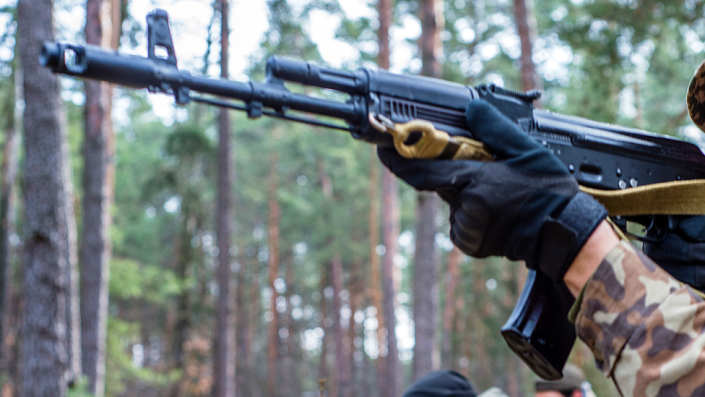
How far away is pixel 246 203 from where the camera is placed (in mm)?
34031

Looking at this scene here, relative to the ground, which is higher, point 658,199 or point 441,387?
point 658,199

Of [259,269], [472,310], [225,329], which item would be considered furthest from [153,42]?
[259,269]

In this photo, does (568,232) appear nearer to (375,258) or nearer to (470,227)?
(470,227)

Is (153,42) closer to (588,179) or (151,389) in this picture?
(588,179)

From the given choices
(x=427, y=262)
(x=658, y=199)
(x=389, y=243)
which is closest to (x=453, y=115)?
(x=658, y=199)

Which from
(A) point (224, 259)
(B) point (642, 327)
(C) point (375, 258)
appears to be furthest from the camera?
(C) point (375, 258)

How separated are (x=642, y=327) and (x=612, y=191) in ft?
2.61

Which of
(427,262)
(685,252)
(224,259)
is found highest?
(224,259)

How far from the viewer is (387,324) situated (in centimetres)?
1866

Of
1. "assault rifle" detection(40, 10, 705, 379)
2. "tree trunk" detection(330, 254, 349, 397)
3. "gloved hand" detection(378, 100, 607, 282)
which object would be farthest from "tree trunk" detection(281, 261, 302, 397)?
"gloved hand" detection(378, 100, 607, 282)

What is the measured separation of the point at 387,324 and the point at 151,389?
21.2 m

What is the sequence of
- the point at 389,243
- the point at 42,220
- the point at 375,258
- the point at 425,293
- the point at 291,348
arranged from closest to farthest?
the point at 42,220
the point at 425,293
the point at 389,243
the point at 375,258
the point at 291,348

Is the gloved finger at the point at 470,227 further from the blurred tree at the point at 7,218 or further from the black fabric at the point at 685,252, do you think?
the blurred tree at the point at 7,218

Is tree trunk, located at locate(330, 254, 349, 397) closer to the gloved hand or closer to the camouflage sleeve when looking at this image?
the gloved hand
